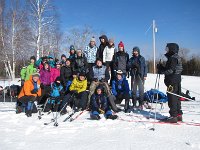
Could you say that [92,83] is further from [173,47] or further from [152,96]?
[173,47]

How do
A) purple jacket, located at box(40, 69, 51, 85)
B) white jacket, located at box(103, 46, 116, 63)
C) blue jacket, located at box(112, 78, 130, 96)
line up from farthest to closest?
1. purple jacket, located at box(40, 69, 51, 85)
2. white jacket, located at box(103, 46, 116, 63)
3. blue jacket, located at box(112, 78, 130, 96)

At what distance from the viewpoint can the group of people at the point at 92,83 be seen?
7436 mm

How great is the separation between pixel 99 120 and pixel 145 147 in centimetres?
227

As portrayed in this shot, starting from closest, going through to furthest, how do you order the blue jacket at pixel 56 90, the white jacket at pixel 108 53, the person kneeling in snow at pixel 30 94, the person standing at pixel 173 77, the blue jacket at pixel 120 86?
the person standing at pixel 173 77 < the person kneeling in snow at pixel 30 94 < the blue jacket at pixel 120 86 < the blue jacket at pixel 56 90 < the white jacket at pixel 108 53

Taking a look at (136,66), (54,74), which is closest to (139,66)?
(136,66)

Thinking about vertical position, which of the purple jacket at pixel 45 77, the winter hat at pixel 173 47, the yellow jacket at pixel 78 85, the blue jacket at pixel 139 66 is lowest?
the yellow jacket at pixel 78 85

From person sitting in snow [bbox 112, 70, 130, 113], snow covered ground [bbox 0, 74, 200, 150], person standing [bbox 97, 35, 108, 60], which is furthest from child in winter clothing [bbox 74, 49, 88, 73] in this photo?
snow covered ground [bbox 0, 74, 200, 150]

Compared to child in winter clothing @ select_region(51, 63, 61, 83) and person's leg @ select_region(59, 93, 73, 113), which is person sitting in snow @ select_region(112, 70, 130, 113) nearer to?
person's leg @ select_region(59, 93, 73, 113)

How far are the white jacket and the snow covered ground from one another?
2.32m

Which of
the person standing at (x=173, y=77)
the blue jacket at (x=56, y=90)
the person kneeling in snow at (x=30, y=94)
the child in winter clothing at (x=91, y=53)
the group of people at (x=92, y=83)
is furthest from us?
the child in winter clothing at (x=91, y=53)

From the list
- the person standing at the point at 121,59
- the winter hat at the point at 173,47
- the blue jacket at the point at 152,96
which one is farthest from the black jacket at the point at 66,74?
the winter hat at the point at 173,47

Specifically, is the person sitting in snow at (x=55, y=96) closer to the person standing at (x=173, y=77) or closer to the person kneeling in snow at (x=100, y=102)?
the person kneeling in snow at (x=100, y=102)

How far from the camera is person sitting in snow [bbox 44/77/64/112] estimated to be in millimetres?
7994

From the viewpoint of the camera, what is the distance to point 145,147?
448 centimetres
